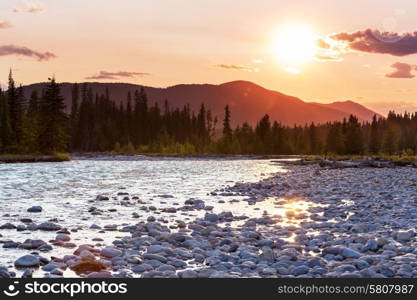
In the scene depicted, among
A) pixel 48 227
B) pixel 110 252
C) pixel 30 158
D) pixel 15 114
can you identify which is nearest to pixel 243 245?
pixel 110 252

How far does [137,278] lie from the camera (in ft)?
25.3

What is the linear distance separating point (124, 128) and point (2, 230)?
14099 cm

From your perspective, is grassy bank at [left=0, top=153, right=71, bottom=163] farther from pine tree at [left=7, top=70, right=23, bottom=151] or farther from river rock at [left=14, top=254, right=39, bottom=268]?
river rock at [left=14, top=254, right=39, bottom=268]

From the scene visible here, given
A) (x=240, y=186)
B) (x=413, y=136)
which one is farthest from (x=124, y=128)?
(x=240, y=186)

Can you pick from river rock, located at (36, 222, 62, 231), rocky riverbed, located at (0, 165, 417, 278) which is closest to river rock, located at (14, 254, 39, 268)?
rocky riverbed, located at (0, 165, 417, 278)

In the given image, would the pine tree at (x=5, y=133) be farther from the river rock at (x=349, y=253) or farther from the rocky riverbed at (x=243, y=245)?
the river rock at (x=349, y=253)

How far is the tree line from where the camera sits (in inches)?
3095

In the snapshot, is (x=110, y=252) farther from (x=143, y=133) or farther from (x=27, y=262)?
(x=143, y=133)

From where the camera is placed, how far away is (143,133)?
6122 inches

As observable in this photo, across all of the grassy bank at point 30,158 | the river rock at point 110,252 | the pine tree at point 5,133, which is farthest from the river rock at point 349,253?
the pine tree at point 5,133

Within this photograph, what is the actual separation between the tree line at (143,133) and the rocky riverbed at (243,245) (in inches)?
2603

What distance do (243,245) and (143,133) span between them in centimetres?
14655

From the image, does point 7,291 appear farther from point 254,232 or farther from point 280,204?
point 280,204

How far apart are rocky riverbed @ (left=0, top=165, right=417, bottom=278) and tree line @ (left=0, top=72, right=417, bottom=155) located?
217 feet
